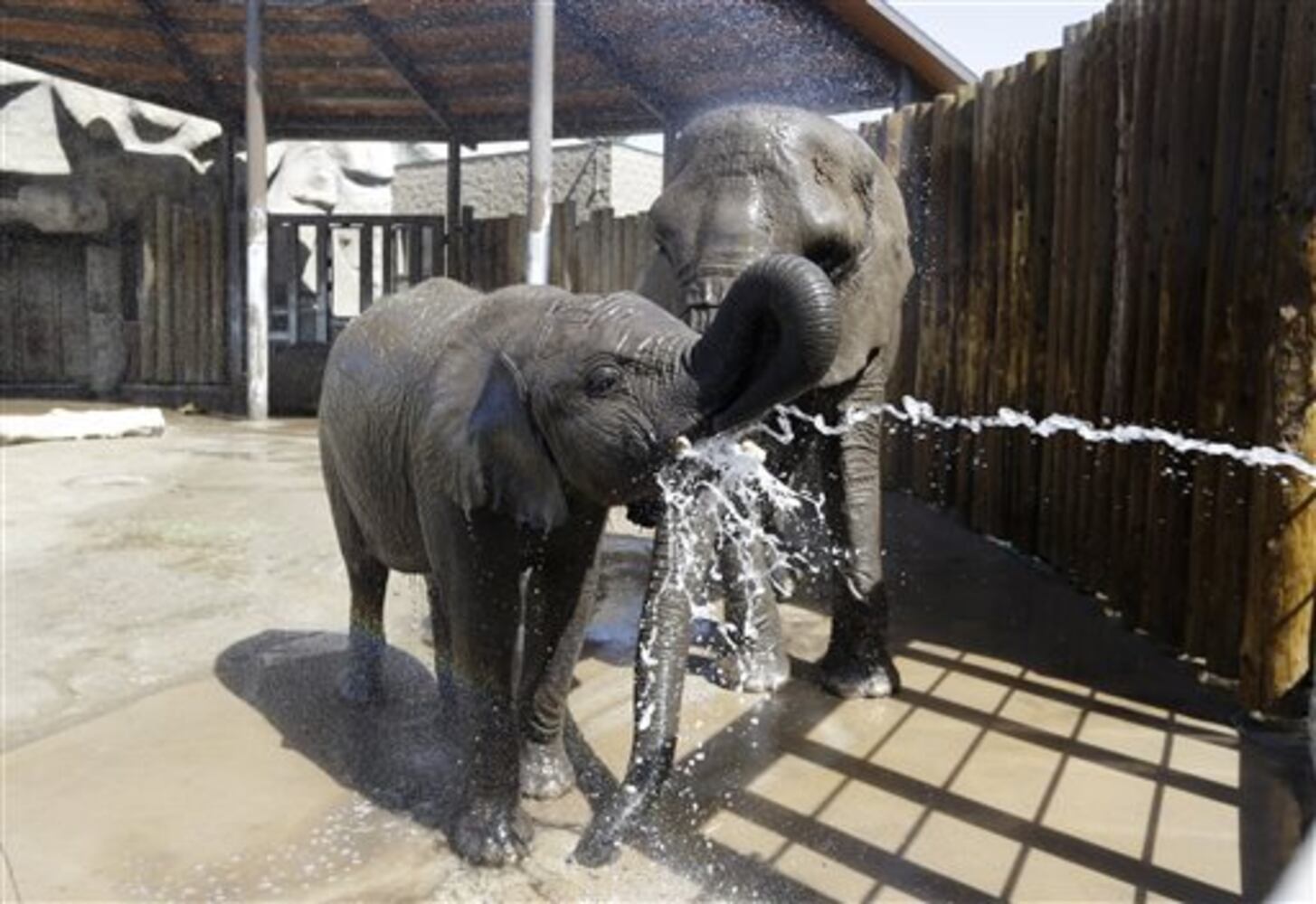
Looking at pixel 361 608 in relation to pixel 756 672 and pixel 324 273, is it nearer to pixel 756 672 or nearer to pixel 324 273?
pixel 756 672

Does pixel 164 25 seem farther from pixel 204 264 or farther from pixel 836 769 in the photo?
pixel 836 769

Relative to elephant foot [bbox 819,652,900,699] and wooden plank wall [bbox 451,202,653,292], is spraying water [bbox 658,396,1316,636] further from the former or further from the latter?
wooden plank wall [bbox 451,202,653,292]

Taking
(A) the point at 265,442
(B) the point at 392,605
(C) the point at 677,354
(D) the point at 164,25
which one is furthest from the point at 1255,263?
(D) the point at 164,25

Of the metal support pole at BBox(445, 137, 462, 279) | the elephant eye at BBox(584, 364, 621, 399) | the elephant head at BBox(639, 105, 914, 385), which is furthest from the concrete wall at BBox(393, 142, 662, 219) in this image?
the elephant eye at BBox(584, 364, 621, 399)

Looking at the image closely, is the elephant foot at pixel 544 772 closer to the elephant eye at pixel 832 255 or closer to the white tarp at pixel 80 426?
the elephant eye at pixel 832 255

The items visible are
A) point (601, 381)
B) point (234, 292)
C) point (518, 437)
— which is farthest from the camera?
point (234, 292)

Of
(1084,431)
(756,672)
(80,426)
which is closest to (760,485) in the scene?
(756,672)

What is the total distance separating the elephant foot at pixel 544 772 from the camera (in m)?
3.57

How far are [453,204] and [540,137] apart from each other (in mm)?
6093

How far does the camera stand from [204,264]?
16047mm

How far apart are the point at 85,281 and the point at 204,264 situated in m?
2.25

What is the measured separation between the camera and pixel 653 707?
3.01 meters

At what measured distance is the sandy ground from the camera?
3.07 meters

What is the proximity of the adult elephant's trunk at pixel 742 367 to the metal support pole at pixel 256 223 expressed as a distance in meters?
11.5
